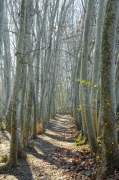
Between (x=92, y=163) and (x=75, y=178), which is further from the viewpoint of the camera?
(x=92, y=163)

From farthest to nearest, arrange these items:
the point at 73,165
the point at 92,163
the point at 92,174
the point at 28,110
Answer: the point at 28,110 → the point at 73,165 → the point at 92,163 → the point at 92,174

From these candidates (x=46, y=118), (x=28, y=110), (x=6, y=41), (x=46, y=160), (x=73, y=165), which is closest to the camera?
(x=73, y=165)

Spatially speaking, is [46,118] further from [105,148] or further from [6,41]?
[105,148]

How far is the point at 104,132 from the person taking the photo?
15.6ft

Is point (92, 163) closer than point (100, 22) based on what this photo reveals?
Yes

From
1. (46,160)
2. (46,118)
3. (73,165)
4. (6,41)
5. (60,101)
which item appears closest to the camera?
(73,165)

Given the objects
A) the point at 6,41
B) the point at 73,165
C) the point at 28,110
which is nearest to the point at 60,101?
the point at 6,41

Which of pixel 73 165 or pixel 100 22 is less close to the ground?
pixel 100 22

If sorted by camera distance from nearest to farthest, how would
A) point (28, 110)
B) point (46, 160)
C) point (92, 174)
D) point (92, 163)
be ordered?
1. point (92, 174)
2. point (92, 163)
3. point (46, 160)
4. point (28, 110)

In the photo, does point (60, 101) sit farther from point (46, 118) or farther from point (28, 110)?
point (28, 110)

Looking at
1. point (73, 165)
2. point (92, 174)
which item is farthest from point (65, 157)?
point (92, 174)

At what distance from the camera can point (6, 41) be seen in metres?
14.7

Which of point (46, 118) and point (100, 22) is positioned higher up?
point (100, 22)

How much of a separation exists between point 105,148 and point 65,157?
3.46 meters
